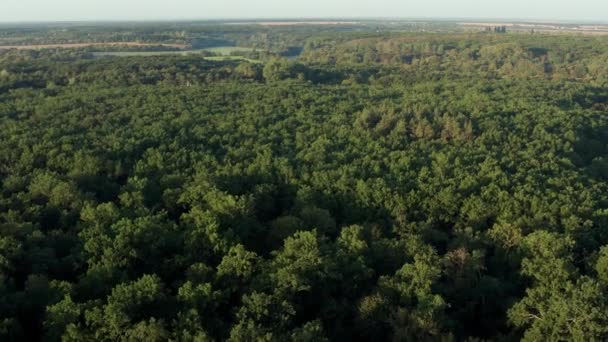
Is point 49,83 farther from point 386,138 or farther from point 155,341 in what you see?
point 155,341

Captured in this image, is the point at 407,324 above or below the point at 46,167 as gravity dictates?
below

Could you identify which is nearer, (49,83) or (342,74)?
(49,83)

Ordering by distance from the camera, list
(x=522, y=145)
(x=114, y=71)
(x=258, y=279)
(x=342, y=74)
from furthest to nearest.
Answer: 1. (x=342, y=74)
2. (x=114, y=71)
3. (x=522, y=145)
4. (x=258, y=279)

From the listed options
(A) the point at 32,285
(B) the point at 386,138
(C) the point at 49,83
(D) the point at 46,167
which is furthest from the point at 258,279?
(C) the point at 49,83

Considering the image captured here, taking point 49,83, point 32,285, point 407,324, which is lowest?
point 407,324

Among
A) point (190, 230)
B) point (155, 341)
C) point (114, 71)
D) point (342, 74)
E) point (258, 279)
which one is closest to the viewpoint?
point (155, 341)

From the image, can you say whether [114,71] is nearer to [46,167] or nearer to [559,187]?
[46,167]

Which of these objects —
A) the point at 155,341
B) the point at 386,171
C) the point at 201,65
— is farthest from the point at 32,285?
the point at 201,65
